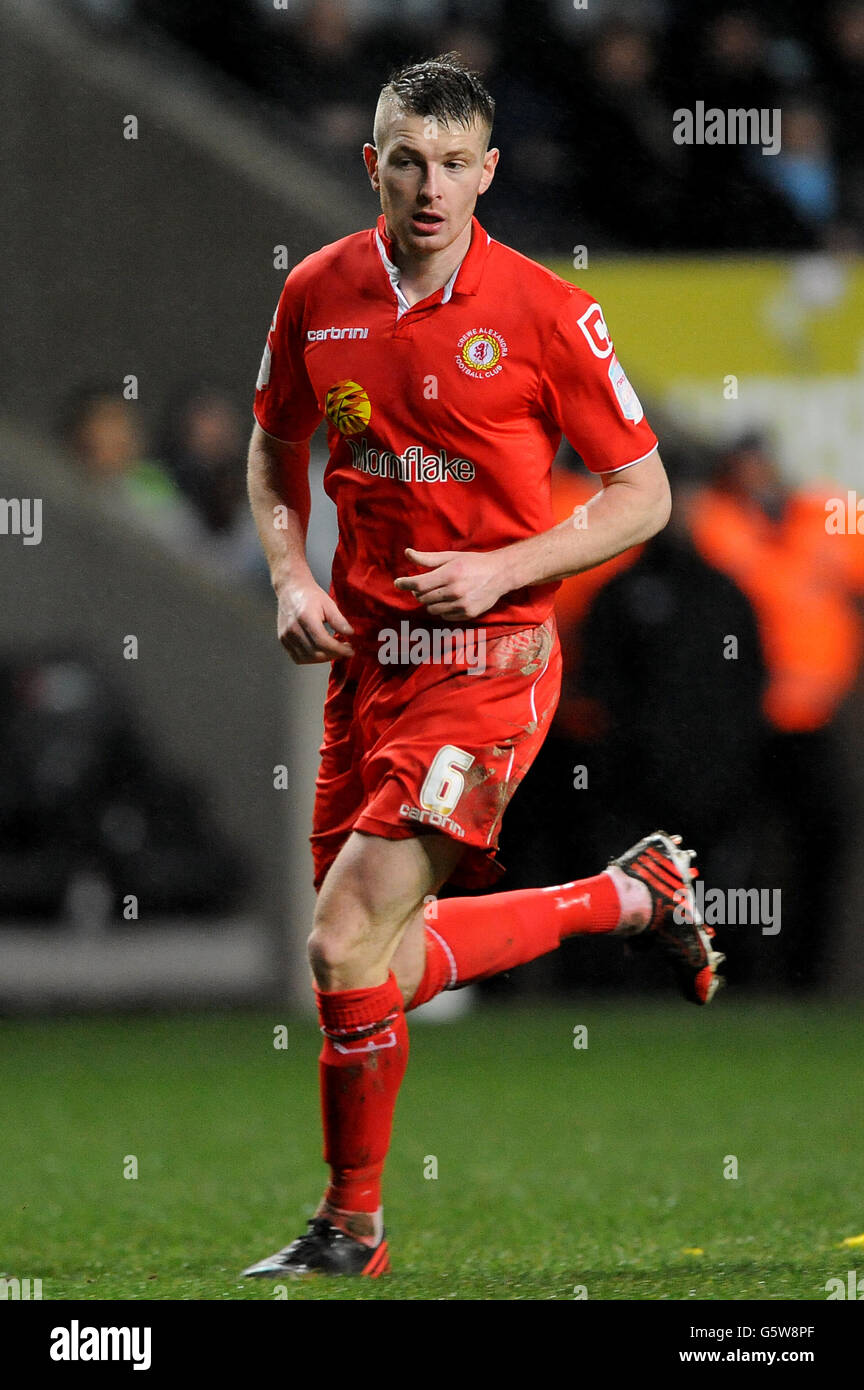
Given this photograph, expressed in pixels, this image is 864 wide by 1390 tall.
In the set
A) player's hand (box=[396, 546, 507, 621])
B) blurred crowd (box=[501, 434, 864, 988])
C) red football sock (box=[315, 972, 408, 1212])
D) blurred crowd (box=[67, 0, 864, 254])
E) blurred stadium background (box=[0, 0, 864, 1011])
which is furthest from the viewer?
blurred crowd (box=[67, 0, 864, 254])

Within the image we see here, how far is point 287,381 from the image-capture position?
183 inches

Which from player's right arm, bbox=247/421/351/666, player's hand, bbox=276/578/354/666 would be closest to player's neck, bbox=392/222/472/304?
player's right arm, bbox=247/421/351/666

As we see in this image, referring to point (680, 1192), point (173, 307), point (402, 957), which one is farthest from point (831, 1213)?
point (173, 307)

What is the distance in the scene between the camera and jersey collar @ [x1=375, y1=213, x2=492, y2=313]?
14.4 ft

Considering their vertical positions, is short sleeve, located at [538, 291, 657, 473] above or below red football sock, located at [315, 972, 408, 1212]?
above

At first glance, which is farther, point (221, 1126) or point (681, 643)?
point (681, 643)

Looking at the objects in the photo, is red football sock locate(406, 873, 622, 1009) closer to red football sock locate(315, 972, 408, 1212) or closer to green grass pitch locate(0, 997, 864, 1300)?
red football sock locate(315, 972, 408, 1212)

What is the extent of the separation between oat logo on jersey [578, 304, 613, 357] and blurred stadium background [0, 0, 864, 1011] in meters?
4.59

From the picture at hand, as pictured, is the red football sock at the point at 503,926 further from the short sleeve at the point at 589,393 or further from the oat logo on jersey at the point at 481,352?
the oat logo on jersey at the point at 481,352

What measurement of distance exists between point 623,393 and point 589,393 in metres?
0.08

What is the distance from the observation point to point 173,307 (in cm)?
1011

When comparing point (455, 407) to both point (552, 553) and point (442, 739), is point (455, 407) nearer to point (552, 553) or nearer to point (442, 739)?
point (552, 553)
